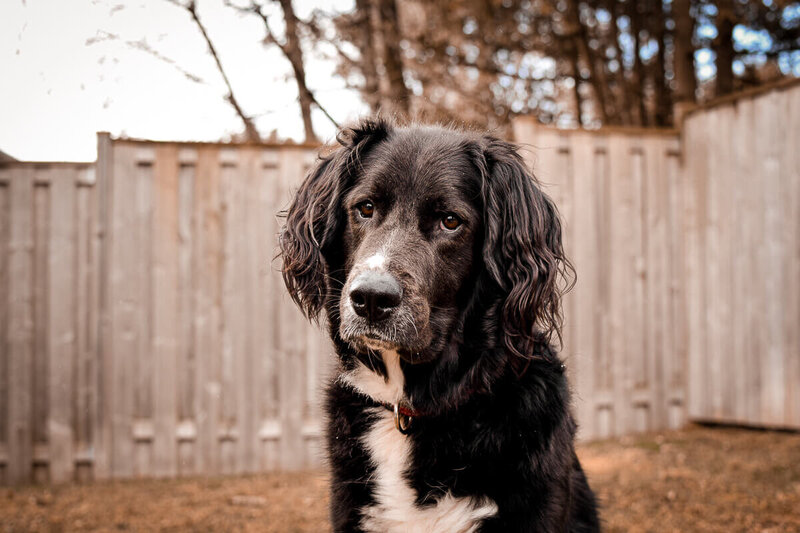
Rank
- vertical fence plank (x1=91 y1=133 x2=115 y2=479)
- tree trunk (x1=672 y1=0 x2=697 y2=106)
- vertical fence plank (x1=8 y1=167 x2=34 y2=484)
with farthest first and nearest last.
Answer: tree trunk (x1=672 y1=0 x2=697 y2=106), vertical fence plank (x1=91 y1=133 x2=115 y2=479), vertical fence plank (x1=8 y1=167 x2=34 y2=484)

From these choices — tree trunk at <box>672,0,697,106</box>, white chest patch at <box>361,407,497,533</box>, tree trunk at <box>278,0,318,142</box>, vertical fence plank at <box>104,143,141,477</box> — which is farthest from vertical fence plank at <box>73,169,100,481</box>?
tree trunk at <box>672,0,697,106</box>

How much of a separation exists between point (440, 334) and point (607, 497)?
242cm

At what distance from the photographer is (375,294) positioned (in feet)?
6.31

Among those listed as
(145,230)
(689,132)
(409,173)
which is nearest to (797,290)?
(689,132)

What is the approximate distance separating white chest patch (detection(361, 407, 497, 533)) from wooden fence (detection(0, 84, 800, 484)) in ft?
6.04

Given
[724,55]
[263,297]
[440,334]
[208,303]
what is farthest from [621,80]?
[440,334]

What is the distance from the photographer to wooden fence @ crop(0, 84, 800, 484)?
4445 millimetres

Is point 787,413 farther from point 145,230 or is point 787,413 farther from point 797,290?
point 145,230

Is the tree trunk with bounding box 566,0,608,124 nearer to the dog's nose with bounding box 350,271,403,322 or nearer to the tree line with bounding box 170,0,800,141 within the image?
the tree line with bounding box 170,0,800,141

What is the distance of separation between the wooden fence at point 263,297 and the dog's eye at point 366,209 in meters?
1.98

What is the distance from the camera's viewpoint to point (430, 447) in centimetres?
215

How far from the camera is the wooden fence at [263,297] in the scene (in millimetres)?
4445

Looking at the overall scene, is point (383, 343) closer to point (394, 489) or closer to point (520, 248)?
point (394, 489)

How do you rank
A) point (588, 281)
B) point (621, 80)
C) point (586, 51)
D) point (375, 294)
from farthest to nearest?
point (621, 80) → point (586, 51) → point (588, 281) → point (375, 294)
